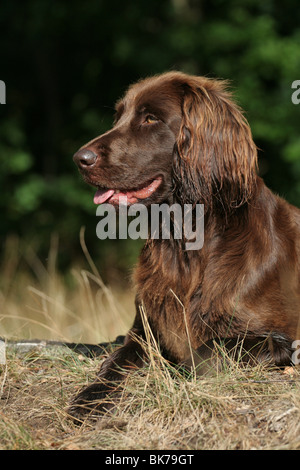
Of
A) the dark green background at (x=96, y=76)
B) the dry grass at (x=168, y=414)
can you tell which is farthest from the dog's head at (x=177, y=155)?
the dark green background at (x=96, y=76)

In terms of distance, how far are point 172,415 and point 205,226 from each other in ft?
3.67

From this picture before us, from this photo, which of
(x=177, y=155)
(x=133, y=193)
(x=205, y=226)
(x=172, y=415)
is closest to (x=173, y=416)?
(x=172, y=415)

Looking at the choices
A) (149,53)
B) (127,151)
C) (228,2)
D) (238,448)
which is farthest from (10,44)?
(238,448)

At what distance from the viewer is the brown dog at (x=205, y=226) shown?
3025mm

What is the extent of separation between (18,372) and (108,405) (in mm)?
636

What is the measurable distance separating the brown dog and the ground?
302mm

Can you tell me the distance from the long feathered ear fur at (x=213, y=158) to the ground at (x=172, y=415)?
92 cm

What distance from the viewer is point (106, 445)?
7.48 feet

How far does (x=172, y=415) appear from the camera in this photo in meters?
2.37

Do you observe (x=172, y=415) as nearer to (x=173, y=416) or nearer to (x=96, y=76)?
(x=173, y=416)

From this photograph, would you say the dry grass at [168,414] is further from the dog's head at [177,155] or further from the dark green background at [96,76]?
the dark green background at [96,76]

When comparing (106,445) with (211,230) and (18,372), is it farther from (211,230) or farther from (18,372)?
(211,230)

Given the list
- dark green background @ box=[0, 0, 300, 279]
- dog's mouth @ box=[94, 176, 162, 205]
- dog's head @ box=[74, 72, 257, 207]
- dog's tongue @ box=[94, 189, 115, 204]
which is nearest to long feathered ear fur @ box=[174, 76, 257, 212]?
dog's head @ box=[74, 72, 257, 207]

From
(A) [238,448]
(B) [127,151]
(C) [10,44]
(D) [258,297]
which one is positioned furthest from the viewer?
(C) [10,44]
